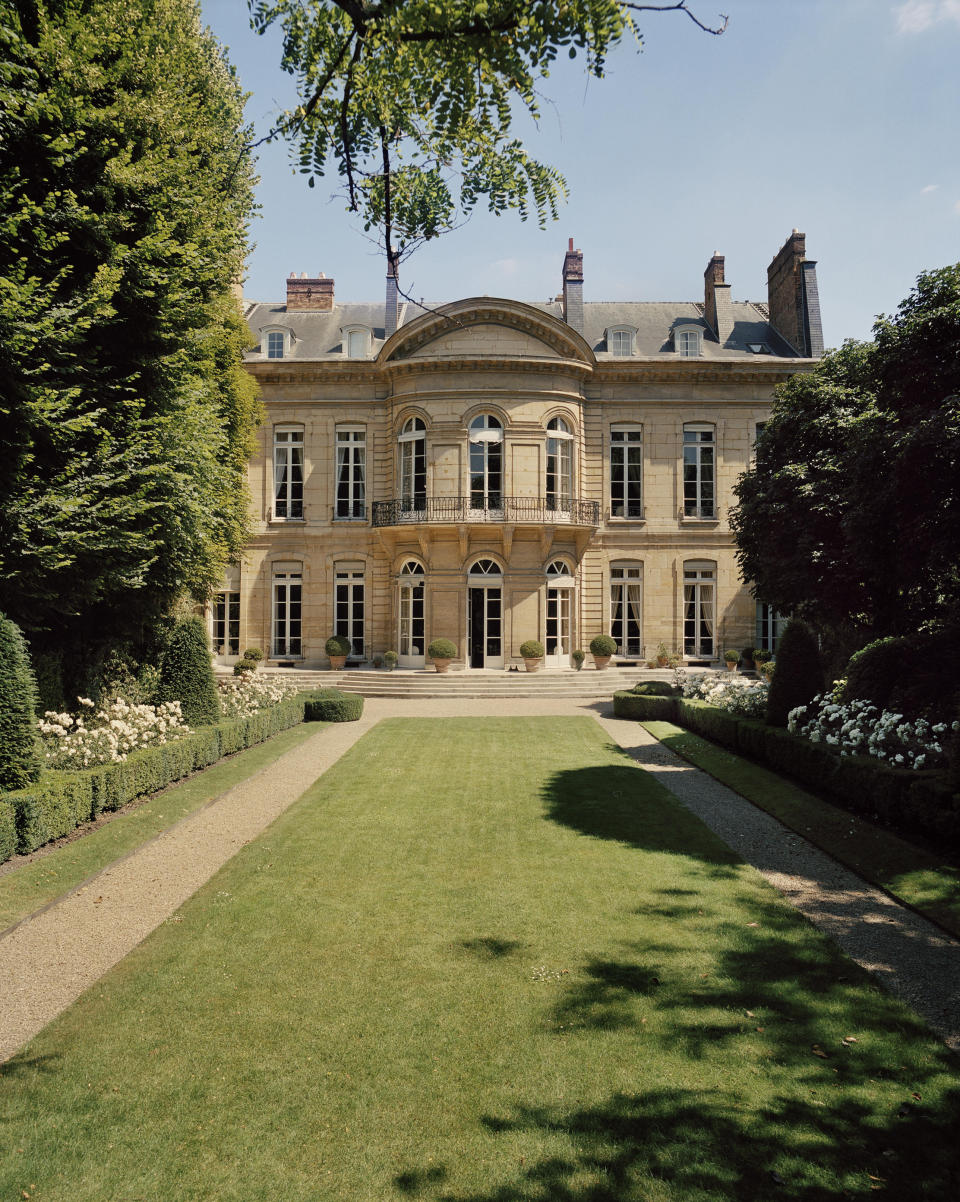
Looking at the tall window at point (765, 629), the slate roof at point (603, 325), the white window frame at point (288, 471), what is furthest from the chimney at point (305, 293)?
the tall window at point (765, 629)

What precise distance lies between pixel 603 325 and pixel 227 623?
714 inches

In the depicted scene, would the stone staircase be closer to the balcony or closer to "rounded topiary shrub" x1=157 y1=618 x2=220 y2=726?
the balcony

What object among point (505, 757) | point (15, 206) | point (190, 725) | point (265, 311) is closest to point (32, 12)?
point (15, 206)

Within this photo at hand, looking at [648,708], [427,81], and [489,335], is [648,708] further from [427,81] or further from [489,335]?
[427,81]

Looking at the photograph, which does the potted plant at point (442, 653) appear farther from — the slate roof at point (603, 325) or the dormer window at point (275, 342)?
the dormer window at point (275, 342)

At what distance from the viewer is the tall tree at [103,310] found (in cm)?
934

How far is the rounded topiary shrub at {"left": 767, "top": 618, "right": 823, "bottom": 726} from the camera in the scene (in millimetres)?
12898

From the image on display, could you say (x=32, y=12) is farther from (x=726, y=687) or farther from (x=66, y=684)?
(x=726, y=687)

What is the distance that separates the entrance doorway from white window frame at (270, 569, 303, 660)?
6392mm

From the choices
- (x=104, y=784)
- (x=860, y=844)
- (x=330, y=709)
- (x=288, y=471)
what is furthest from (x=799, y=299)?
(x=104, y=784)

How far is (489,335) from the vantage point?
25875 millimetres

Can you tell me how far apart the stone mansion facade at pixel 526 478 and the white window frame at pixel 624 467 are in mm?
53

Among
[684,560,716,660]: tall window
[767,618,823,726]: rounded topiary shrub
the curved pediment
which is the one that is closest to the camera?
[767,618,823,726]: rounded topiary shrub

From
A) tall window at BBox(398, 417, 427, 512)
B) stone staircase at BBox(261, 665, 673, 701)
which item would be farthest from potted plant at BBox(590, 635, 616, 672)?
tall window at BBox(398, 417, 427, 512)
